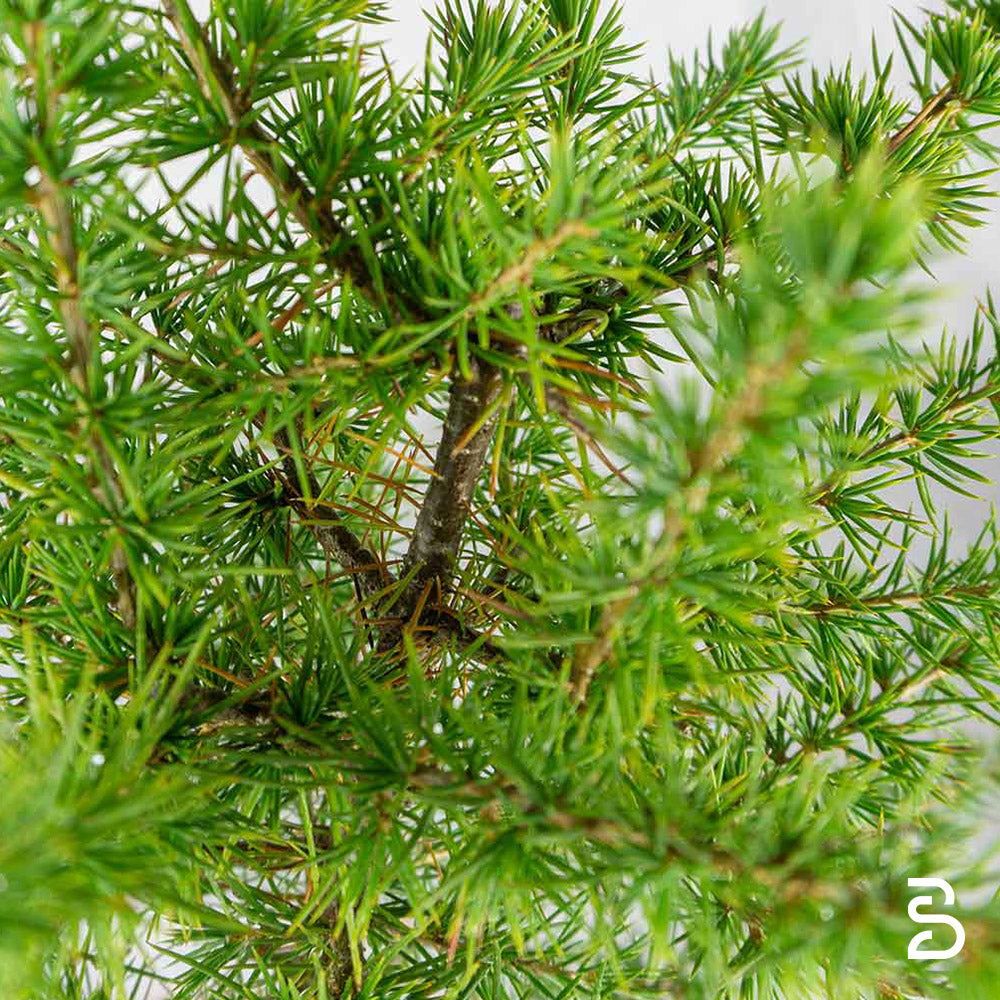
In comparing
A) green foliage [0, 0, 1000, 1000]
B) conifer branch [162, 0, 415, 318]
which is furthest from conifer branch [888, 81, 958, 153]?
conifer branch [162, 0, 415, 318]

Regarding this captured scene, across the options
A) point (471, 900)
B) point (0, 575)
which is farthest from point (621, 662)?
point (0, 575)

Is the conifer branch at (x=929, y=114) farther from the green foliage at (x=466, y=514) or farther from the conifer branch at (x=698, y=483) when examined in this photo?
the conifer branch at (x=698, y=483)

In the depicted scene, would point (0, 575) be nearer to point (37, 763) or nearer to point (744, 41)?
point (37, 763)

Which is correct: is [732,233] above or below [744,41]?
below

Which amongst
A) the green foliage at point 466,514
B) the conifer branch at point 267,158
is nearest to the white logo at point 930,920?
the green foliage at point 466,514

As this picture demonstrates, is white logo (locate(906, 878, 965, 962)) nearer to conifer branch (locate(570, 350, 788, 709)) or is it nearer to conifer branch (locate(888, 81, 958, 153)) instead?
conifer branch (locate(570, 350, 788, 709))

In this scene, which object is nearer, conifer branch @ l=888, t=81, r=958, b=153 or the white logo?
the white logo

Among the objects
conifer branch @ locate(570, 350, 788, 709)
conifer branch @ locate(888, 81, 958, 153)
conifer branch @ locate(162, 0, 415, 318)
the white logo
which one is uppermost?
conifer branch @ locate(888, 81, 958, 153)

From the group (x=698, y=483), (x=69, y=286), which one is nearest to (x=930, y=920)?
(x=698, y=483)
